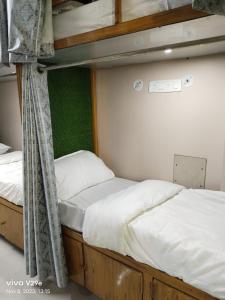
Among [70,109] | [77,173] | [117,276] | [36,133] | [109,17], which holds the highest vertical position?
[109,17]

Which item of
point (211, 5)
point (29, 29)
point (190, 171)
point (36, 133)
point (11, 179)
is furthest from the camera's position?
point (11, 179)

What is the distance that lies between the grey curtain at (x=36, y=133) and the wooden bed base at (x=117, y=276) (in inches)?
4.0

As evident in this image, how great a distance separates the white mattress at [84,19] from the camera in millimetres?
1201

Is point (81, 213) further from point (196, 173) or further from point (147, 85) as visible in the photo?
point (147, 85)

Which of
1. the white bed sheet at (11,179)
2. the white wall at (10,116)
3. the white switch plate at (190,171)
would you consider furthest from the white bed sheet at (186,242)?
the white wall at (10,116)

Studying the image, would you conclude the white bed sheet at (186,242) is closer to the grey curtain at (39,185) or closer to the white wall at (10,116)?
the grey curtain at (39,185)

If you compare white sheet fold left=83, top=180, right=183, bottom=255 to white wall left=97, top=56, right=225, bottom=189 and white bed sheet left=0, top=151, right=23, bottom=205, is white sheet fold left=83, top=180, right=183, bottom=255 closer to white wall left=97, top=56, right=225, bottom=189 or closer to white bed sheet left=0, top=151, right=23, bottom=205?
white wall left=97, top=56, right=225, bottom=189

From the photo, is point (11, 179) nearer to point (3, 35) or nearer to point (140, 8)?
point (3, 35)

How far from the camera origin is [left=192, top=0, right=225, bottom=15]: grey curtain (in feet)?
2.54

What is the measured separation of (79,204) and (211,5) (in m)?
1.47

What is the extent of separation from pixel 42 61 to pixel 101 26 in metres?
0.88

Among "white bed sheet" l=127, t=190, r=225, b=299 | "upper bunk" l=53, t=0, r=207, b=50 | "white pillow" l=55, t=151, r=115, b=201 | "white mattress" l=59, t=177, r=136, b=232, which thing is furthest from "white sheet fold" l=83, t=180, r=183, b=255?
"upper bunk" l=53, t=0, r=207, b=50

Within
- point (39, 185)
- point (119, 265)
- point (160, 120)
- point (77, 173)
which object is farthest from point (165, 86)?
point (119, 265)

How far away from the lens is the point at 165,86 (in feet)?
6.64
